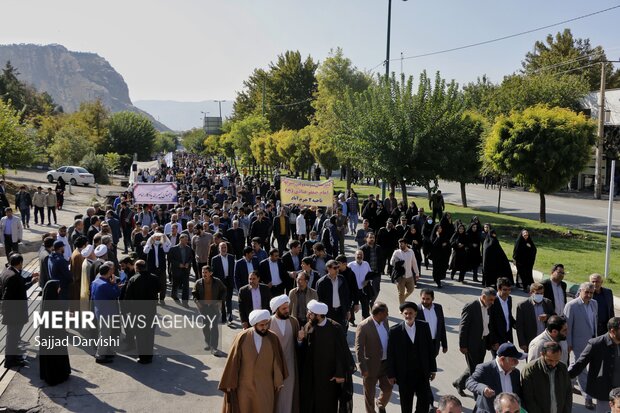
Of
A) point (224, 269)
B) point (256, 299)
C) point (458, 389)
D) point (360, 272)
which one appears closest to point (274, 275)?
point (224, 269)

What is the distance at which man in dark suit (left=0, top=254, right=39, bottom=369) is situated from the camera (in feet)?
28.2

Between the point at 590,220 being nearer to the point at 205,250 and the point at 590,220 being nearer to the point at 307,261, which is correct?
the point at 205,250

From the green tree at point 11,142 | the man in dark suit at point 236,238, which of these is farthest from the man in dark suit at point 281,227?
the green tree at point 11,142

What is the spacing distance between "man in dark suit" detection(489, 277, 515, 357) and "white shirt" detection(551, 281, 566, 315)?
1.50m

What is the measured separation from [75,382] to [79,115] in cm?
6023

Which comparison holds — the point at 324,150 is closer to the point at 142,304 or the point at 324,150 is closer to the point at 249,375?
the point at 142,304

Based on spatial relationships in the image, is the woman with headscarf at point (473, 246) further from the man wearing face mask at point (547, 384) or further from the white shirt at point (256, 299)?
the man wearing face mask at point (547, 384)

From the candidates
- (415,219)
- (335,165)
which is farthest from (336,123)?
(415,219)

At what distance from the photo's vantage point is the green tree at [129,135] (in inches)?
2640

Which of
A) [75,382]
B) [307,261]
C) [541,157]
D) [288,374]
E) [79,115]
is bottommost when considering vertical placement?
[75,382]

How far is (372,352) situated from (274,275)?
3.83m

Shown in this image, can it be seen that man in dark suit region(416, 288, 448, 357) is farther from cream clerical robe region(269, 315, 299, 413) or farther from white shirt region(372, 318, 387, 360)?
cream clerical robe region(269, 315, 299, 413)

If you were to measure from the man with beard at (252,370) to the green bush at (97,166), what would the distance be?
45627 mm

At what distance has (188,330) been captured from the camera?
1089 cm
